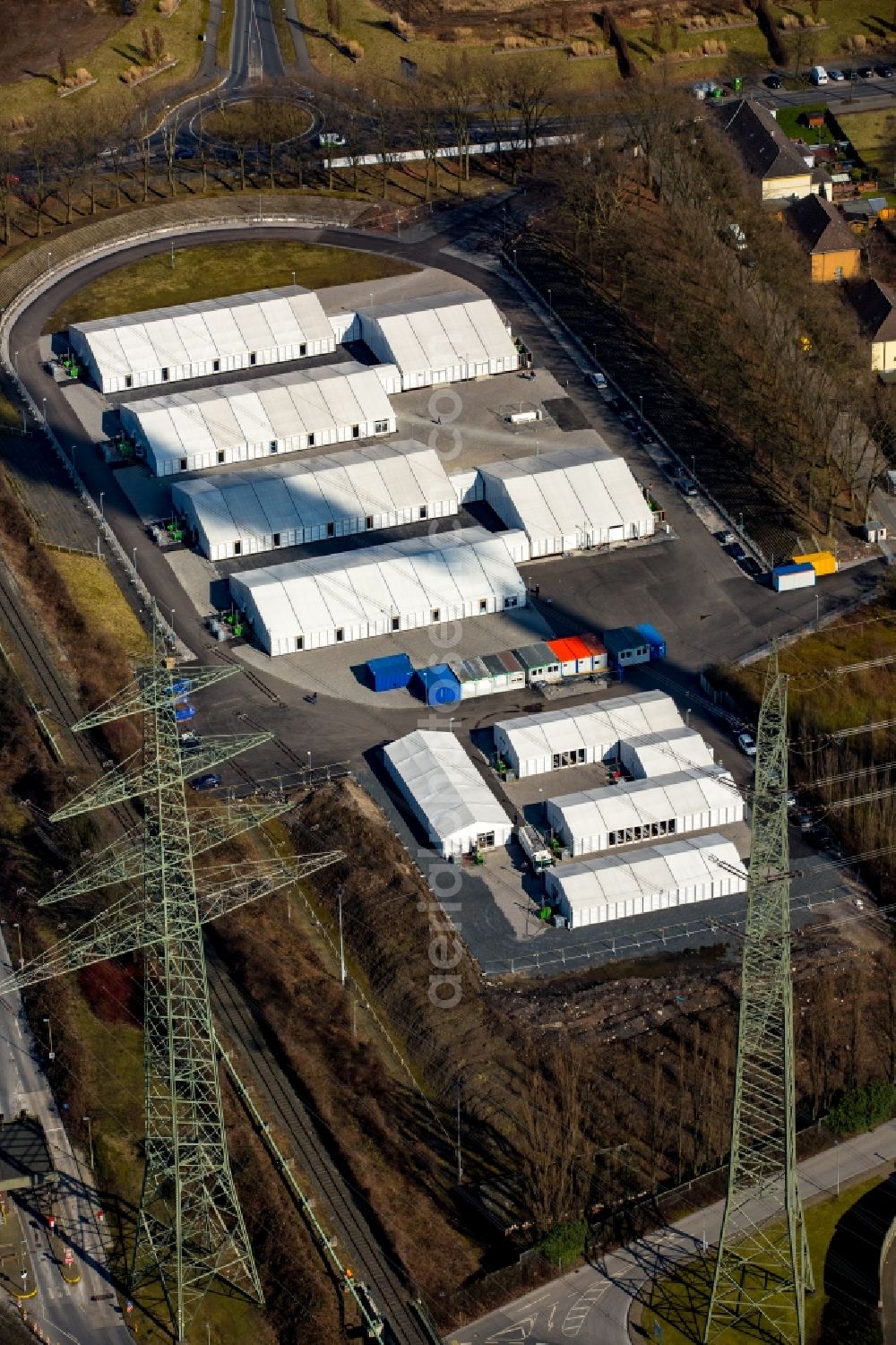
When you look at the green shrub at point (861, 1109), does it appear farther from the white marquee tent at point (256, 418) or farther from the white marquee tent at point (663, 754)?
the white marquee tent at point (256, 418)

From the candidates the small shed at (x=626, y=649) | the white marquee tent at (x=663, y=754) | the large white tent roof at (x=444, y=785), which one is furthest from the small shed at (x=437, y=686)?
the white marquee tent at (x=663, y=754)

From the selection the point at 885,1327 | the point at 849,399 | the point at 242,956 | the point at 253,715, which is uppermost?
the point at 849,399

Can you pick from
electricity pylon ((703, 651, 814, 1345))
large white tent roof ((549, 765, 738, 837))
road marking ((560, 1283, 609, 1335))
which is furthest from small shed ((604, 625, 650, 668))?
road marking ((560, 1283, 609, 1335))

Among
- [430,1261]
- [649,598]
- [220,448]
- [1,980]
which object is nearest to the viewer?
[430,1261]

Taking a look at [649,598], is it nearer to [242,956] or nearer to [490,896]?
[490,896]

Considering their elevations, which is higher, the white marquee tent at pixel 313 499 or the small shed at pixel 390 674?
the white marquee tent at pixel 313 499

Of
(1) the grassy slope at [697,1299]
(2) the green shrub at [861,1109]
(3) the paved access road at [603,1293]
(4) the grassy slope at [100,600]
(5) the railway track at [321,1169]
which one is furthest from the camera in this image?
(4) the grassy slope at [100,600]

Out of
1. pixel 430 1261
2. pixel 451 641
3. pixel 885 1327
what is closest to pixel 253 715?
pixel 451 641
